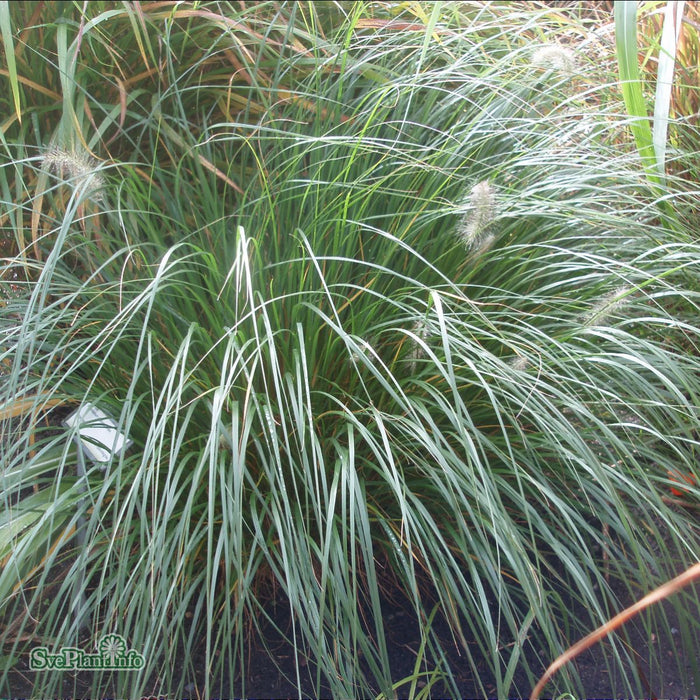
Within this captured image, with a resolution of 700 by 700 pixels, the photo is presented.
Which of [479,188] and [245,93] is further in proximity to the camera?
[245,93]

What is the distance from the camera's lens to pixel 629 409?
182 centimetres

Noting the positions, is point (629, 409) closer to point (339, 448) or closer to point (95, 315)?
point (339, 448)

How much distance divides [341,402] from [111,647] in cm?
71

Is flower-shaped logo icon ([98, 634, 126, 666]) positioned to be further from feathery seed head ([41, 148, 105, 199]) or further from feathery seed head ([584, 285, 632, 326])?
feathery seed head ([584, 285, 632, 326])

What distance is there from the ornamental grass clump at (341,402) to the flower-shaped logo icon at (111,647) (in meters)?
0.03

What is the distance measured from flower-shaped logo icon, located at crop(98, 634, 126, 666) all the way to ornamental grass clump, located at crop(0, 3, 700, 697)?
1.2 inches

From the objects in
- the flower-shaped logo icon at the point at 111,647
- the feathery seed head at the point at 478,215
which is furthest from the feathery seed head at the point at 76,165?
the flower-shaped logo icon at the point at 111,647

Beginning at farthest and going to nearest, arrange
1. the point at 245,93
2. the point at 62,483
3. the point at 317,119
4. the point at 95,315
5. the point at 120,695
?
the point at 245,93 → the point at 317,119 → the point at 95,315 → the point at 62,483 → the point at 120,695

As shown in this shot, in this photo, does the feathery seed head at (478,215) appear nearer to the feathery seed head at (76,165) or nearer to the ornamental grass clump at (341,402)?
the ornamental grass clump at (341,402)

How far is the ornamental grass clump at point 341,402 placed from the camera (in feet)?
4.89

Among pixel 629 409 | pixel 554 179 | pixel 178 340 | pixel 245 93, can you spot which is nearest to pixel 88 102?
pixel 245 93

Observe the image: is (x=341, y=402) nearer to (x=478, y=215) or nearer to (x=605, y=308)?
(x=478, y=215)

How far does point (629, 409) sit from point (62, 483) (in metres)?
1.44

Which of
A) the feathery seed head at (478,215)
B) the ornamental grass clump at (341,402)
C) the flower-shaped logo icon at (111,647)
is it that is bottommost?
the flower-shaped logo icon at (111,647)
